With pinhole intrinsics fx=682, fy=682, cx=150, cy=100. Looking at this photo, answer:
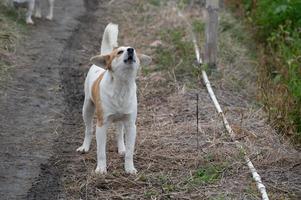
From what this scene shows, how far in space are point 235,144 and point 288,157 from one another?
54 centimetres

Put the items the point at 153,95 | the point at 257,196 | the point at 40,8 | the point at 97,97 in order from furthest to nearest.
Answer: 1. the point at 40,8
2. the point at 153,95
3. the point at 97,97
4. the point at 257,196

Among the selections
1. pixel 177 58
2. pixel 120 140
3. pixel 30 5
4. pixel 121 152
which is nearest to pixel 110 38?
pixel 120 140

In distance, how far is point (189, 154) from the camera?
259 inches

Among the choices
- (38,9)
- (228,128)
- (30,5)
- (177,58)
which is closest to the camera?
(228,128)

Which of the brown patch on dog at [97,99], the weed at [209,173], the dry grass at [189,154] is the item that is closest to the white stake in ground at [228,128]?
the dry grass at [189,154]

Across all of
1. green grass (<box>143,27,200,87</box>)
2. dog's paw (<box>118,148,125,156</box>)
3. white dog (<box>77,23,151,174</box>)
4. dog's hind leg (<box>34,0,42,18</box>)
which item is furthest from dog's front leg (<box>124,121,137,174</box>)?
dog's hind leg (<box>34,0,42,18</box>)

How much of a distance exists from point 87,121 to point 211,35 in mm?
3489

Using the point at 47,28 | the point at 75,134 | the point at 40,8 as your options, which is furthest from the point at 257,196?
the point at 40,8

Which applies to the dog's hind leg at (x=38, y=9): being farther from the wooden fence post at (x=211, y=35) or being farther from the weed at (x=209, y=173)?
the weed at (x=209, y=173)

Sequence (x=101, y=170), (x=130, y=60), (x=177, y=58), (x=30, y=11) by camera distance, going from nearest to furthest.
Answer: (x=130, y=60)
(x=101, y=170)
(x=177, y=58)
(x=30, y=11)

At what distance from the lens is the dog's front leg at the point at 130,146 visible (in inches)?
237

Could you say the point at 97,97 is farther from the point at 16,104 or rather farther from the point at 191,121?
the point at 16,104

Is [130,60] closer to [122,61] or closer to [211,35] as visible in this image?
[122,61]

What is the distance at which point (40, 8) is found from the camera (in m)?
12.6
